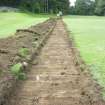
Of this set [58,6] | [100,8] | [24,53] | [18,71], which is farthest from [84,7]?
[18,71]

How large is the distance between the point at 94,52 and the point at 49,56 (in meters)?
1.79

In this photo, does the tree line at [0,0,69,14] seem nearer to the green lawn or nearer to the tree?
the tree

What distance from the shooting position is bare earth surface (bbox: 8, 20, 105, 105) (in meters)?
7.08

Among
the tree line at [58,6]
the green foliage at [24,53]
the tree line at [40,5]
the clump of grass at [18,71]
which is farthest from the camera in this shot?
the tree line at [58,6]

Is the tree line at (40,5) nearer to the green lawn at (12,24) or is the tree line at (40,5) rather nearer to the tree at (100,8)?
the tree at (100,8)

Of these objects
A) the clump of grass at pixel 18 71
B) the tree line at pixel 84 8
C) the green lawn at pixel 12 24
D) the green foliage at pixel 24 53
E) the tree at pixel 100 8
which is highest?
the clump of grass at pixel 18 71

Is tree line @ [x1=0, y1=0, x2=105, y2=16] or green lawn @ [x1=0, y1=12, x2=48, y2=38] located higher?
green lawn @ [x1=0, y1=12, x2=48, y2=38]

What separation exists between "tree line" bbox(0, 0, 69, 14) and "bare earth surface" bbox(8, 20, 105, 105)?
6571 centimetres

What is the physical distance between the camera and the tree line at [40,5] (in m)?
77.1

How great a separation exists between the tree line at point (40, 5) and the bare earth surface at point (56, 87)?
65707mm

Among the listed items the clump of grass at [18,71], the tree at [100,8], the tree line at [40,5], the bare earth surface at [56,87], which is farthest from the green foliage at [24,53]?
the tree at [100,8]

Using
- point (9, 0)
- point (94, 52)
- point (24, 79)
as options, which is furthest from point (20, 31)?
point (9, 0)

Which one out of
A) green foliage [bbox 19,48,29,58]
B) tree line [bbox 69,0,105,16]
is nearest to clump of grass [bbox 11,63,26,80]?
green foliage [bbox 19,48,29,58]

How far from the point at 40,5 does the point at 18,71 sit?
246 feet
